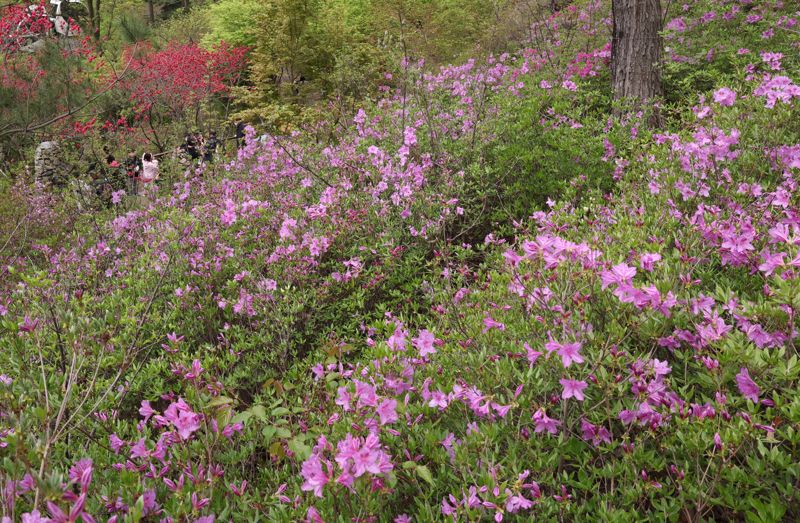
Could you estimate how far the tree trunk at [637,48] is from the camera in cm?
582

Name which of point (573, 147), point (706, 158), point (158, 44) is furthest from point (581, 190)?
point (158, 44)

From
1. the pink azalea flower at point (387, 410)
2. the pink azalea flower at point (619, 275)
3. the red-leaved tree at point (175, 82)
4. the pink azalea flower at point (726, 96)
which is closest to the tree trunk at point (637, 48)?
the pink azalea flower at point (726, 96)

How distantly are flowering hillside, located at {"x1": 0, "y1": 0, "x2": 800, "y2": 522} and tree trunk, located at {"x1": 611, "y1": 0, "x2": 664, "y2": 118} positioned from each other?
27 centimetres

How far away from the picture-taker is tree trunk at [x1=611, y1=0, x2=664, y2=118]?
229 inches

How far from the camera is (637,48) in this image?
5902 millimetres

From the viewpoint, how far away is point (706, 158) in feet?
9.96

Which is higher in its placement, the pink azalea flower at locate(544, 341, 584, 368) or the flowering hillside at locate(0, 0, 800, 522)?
the pink azalea flower at locate(544, 341, 584, 368)

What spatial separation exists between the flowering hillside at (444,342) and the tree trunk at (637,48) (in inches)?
10.6

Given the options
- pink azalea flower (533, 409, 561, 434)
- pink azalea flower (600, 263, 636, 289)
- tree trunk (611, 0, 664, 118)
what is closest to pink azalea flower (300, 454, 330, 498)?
pink azalea flower (533, 409, 561, 434)

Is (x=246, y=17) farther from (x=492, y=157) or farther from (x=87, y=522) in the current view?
(x=87, y=522)

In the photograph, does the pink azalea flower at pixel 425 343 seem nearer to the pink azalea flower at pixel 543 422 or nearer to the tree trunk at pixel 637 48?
the pink azalea flower at pixel 543 422

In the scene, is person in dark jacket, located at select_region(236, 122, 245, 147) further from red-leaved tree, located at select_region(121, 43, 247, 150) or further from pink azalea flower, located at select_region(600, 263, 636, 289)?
pink azalea flower, located at select_region(600, 263, 636, 289)

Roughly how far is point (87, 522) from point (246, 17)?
19719mm

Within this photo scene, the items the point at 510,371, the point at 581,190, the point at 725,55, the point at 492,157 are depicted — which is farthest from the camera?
the point at 725,55
